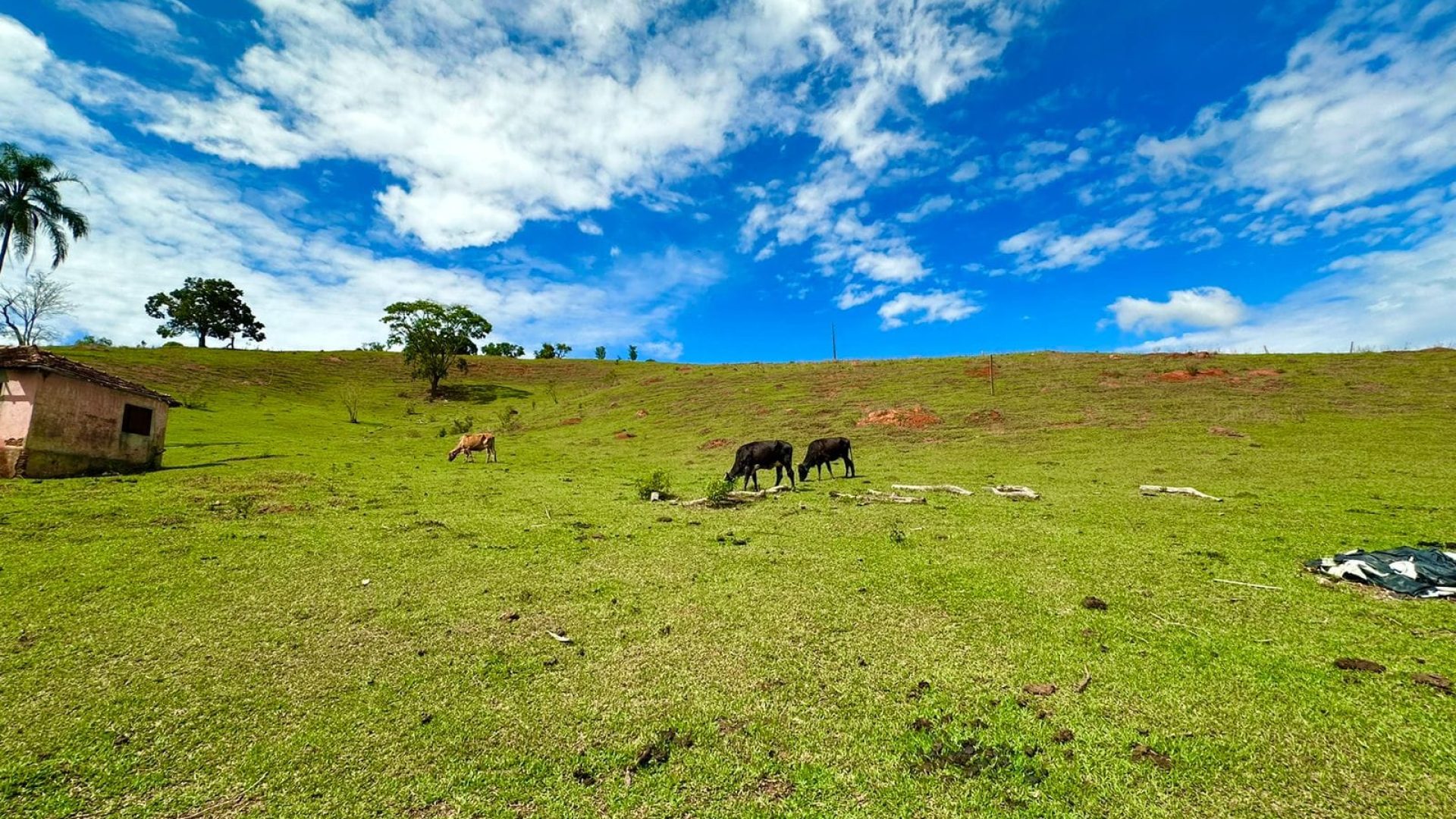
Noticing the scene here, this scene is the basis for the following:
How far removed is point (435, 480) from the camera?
1802 centimetres

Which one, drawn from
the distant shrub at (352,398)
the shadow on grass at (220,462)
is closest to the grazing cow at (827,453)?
the shadow on grass at (220,462)

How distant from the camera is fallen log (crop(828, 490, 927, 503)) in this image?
1415 cm

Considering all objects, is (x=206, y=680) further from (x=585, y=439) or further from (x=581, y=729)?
(x=585, y=439)

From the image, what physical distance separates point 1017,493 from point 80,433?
26308 millimetres

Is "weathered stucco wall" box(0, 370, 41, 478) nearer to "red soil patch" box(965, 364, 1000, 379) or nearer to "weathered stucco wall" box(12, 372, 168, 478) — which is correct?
"weathered stucco wall" box(12, 372, 168, 478)

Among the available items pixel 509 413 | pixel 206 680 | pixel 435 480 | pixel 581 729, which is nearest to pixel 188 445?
pixel 435 480

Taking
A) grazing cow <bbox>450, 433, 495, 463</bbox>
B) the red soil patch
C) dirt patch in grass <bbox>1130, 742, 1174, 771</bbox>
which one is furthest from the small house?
the red soil patch

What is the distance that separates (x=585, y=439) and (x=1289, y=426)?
36.4 metres

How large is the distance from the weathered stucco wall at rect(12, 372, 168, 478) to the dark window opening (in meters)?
0.11

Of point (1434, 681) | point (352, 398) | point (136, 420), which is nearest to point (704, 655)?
point (1434, 681)

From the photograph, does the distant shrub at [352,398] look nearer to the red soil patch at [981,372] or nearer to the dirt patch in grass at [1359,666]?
the red soil patch at [981,372]

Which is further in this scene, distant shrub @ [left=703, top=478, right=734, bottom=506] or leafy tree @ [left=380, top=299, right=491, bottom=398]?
leafy tree @ [left=380, top=299, right=491, bottom=398]

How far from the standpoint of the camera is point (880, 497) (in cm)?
1468

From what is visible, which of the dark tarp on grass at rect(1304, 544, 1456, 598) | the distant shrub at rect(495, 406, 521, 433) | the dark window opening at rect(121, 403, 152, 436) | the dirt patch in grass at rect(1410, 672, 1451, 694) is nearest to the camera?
the dirt patch in grass at rect(1410, 672, 1451, 694)
